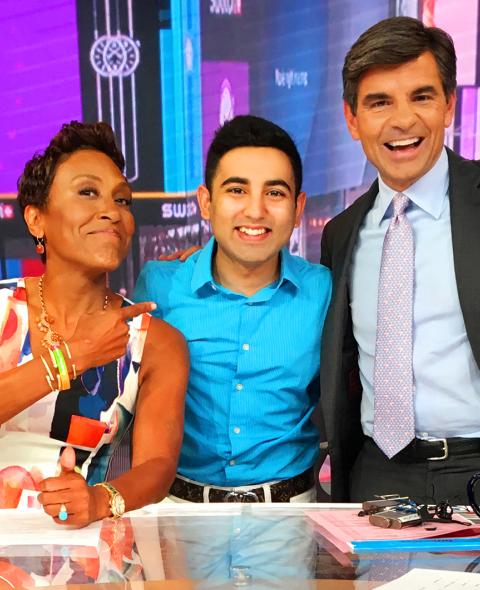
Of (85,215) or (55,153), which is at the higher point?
(55,153)

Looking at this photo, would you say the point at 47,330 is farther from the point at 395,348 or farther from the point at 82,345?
the point at 395,348

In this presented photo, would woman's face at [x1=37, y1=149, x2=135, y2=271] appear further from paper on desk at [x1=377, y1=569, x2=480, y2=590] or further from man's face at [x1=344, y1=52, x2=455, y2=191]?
paper on desk at [x1=377, y1=569, x2=480, y2=590]

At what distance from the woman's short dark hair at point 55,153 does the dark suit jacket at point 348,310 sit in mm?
721

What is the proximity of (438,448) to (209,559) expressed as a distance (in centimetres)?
97

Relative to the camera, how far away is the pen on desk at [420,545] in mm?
1540

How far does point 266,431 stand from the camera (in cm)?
239

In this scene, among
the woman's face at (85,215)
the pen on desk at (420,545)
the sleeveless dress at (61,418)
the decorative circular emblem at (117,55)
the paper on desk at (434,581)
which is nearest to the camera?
the paper on desk at (434,581)

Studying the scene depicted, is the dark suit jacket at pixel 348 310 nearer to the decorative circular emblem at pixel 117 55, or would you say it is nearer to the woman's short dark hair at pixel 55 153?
the woman's short dark hair at pixel 55 153

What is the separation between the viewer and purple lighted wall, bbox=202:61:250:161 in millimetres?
3971

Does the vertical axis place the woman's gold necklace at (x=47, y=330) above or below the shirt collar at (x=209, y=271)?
below

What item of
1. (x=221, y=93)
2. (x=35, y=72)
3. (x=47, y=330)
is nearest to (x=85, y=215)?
(x=47, y=330)

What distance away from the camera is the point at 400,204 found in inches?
94.4

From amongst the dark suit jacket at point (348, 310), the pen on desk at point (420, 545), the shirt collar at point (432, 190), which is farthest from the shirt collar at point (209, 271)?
the pen on desk at point (420, 545)

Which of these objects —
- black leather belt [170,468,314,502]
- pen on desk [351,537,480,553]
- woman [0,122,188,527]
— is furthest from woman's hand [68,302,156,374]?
pen on desk [351,537,480,553]
